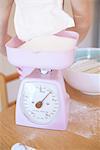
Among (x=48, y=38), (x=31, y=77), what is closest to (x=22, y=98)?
(x=31, y=77)

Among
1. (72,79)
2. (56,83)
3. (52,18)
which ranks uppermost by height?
(52,18)

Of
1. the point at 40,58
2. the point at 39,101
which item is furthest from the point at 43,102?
the point at 40,58

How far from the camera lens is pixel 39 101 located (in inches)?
25.1

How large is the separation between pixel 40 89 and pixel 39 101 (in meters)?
0.03

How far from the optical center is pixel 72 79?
2.60 ft

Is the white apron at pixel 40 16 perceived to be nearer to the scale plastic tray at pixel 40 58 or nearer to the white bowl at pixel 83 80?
the scale plastic tray at pixel 40 58

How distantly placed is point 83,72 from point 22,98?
218 mm

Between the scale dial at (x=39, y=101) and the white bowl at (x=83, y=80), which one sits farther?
the white bowl at (x=83, y=80)

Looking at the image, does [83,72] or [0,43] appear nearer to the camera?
[0,43]

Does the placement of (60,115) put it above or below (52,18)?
below

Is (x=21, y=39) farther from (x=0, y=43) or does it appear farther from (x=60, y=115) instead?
(x=60, y=115)

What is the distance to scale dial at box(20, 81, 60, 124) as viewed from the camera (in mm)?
628

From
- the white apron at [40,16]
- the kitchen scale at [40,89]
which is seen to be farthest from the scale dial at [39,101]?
the white apron at [40,16]

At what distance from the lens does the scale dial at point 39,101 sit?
63 centimetres
